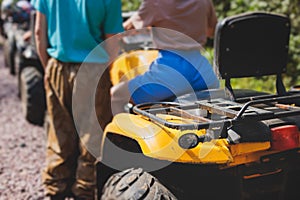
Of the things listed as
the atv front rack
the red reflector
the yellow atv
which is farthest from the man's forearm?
the red reflector

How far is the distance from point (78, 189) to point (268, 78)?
10.7 ft

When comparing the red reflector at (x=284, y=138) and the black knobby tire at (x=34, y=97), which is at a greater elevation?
the red reflector at (x=284, y=138)

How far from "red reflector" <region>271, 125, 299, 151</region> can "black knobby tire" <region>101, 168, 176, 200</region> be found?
1.96 feet

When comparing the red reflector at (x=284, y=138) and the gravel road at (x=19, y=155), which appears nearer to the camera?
the red reflector at (x=284, y=138)

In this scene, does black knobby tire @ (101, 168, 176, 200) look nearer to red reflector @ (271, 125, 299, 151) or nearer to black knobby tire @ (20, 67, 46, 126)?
red reflector @ (271, 125, 299, 151)

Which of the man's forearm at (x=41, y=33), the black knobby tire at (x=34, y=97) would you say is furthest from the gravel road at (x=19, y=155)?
the man's forearm at (x=41, y=33)

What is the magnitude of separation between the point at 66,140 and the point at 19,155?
1681 millimetres

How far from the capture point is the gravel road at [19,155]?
465 centimetres

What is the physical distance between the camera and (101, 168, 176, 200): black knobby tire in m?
2.66

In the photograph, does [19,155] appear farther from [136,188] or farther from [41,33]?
[136,188]

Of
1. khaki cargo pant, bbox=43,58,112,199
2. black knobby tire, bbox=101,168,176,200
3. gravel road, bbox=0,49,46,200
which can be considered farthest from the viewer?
gravel road, bbox=0,49,46,200

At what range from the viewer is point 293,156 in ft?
9.31

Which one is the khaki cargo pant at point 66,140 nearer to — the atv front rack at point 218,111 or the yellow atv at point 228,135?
the yellow atv at point 228,135

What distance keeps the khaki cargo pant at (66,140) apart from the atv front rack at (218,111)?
1.05 metres
